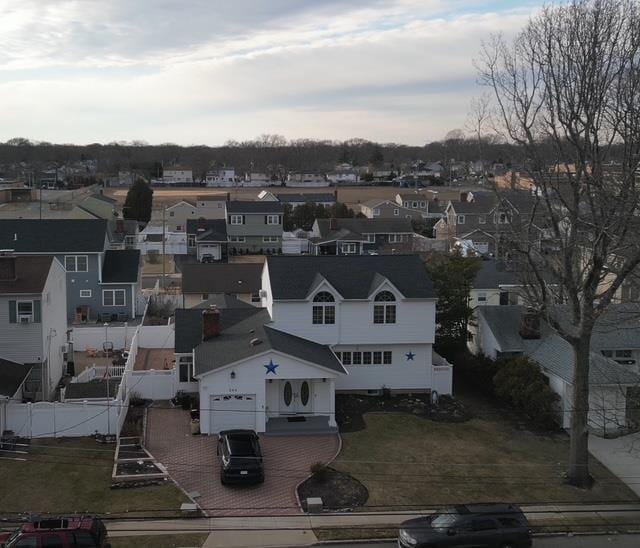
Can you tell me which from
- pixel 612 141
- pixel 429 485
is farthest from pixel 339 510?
pixel 612 141

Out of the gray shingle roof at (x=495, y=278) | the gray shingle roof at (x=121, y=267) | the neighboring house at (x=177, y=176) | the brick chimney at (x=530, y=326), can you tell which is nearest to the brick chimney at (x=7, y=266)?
the gray shingle roof at (x=121, y=267)

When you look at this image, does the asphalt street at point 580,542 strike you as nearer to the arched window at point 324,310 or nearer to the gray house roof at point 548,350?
the gray house roof at point 548,350

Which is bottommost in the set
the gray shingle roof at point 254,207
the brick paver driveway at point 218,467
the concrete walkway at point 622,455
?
the concrete walkway at point 622,455

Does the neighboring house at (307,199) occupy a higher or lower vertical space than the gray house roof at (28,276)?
higher

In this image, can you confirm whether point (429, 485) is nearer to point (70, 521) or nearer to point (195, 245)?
point (70, 521)

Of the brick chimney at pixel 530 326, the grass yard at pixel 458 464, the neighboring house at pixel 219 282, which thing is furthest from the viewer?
the neighboring house at pixel 219 282

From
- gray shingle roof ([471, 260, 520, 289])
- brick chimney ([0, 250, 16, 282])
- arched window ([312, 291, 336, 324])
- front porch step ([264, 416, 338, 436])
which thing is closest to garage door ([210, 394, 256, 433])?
front porch step ([264, 416, 338, 436])

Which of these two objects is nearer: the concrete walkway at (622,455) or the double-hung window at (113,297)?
the concrete walkway at (622,455)
